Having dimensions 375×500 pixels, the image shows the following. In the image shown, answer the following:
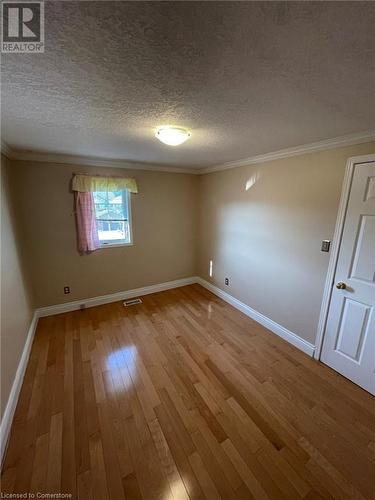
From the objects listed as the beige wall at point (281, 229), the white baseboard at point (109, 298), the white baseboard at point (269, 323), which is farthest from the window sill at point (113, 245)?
the white baseboard at point (269, 323)

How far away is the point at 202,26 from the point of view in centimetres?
69

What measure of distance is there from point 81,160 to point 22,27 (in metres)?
2.40

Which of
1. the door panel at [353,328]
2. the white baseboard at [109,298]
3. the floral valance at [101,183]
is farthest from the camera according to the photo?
the white baseboard at [109,298]

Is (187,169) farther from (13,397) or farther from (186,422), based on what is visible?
(13,397)

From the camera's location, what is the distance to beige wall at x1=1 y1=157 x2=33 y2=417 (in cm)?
166

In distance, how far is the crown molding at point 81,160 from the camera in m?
2.52

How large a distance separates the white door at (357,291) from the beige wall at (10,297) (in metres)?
2.94

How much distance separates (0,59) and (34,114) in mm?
663

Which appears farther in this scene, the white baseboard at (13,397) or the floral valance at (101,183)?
the floral valance at (101,183)

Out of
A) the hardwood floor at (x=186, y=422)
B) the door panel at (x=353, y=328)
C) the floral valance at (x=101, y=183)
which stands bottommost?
the hardwood floor at (x=186, y=422)

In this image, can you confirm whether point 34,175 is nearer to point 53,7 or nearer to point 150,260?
point 150,260

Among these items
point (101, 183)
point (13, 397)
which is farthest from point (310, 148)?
point (13, 397)

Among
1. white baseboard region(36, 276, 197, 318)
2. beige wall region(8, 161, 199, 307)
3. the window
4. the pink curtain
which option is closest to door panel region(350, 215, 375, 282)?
beige wall region(8, 161, 199, 307)

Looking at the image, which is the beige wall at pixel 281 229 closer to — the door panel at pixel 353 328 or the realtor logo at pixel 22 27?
the door panel at pixel 353 328
